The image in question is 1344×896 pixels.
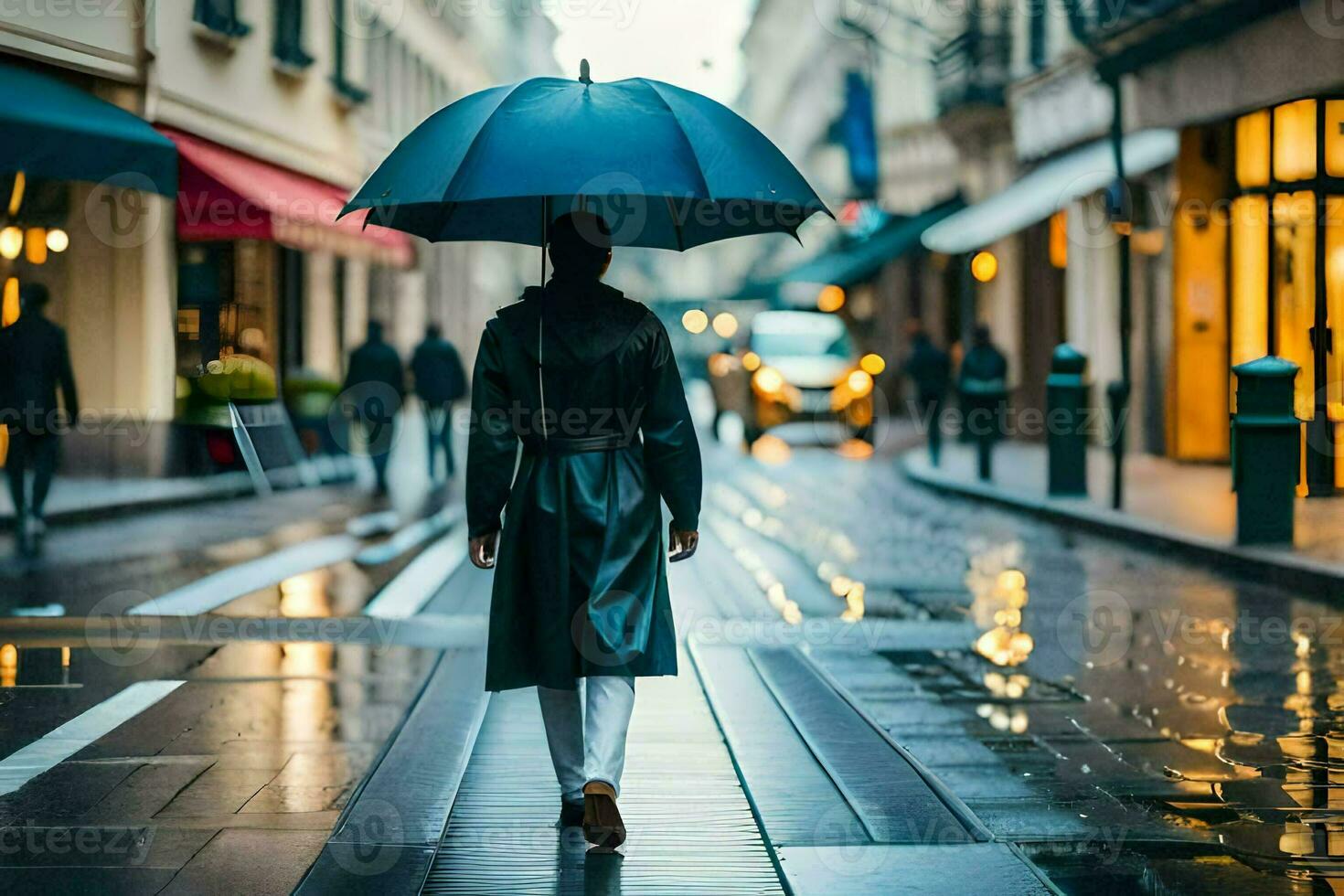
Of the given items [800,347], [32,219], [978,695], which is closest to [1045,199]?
[800,347]

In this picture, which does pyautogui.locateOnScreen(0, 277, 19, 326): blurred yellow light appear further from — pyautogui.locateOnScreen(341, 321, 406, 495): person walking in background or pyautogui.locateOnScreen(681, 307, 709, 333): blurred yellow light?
pyautogui.locateOnScreen(681, 307, 709, 333): blurred yellow light

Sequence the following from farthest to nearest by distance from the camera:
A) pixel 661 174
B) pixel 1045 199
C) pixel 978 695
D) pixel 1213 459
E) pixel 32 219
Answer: pixel 1045 199
pixel 1213 459
pixel 32 219
pixel 978 695
pixel 661 174

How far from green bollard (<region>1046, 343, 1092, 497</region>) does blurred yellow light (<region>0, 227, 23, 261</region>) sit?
10150 mm

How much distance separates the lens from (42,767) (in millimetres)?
5688

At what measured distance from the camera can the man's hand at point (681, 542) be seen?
5.03m

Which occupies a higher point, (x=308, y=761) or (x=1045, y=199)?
(x=1045, y=199)

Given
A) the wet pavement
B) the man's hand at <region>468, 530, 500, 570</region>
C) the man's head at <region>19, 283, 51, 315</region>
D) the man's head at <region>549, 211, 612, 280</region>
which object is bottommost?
the wet pavement

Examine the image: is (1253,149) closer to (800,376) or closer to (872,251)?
(800,376)

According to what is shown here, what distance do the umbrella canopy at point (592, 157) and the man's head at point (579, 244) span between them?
0.06 m

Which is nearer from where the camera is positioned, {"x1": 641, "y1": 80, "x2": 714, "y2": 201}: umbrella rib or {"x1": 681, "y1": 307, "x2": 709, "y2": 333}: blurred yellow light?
{"x1": 641, "y1": 80, "x2": 714, "y2": 201}: umbrella rib

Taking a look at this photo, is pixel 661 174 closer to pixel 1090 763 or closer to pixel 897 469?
pixel 1090 763

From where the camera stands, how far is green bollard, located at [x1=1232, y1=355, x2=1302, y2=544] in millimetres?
11539

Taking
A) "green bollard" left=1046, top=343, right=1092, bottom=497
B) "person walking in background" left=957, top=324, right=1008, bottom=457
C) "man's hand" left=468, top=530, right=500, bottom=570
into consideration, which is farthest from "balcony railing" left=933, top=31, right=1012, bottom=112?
"man's hand" left=468, top=530, right=500, bottom=570

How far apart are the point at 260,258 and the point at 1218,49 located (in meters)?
12.5
